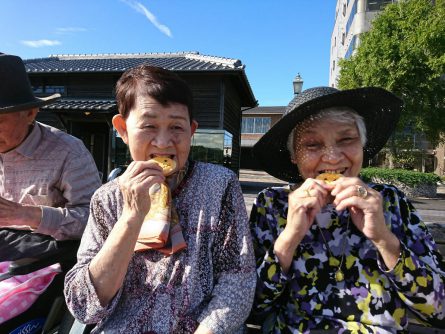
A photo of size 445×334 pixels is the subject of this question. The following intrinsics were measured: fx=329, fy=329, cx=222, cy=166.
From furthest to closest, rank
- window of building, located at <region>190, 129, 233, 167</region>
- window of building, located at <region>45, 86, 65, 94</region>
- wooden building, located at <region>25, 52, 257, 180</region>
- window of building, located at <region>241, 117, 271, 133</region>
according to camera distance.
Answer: window of building, located at <region>241, 117, 271, 133</region> → window of building, located at <region>45, 86, 65, 94</region> → window of building, located at <region>190, 129, 233, 167</region> → wooden building, located at <region>25, 52, 257, 180</region>

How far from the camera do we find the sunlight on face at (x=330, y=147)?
1507 millimetres

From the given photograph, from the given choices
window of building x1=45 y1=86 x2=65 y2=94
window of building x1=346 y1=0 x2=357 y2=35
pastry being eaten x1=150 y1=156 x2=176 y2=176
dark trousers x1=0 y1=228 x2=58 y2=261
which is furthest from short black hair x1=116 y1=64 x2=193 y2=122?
window of building x1=346 y1=0 x2=357 y2=35

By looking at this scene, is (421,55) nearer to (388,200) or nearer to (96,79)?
(96,79)

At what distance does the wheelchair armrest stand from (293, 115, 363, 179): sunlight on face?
1.43 m

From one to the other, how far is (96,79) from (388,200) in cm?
1528

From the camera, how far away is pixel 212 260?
142 centimetres

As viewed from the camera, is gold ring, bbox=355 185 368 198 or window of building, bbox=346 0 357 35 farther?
window of building, bbox=346 0 357 35

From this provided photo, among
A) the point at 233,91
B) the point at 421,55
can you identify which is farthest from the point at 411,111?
the point at 233,91

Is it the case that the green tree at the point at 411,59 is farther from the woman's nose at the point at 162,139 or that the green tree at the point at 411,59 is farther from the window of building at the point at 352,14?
the woman's nose at the point at 162,139

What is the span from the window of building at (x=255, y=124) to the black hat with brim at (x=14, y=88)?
4351 cm

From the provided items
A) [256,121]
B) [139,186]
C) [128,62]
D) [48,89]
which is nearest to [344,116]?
[139,186]

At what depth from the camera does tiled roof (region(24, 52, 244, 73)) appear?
1344 cm

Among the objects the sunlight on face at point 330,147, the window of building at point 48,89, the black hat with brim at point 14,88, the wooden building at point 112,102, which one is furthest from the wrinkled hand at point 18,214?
the window of building at point 48,89

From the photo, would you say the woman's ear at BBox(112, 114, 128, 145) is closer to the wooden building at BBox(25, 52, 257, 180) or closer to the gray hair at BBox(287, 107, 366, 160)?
the gray hair at BBox(287, 107, 366, 160)
